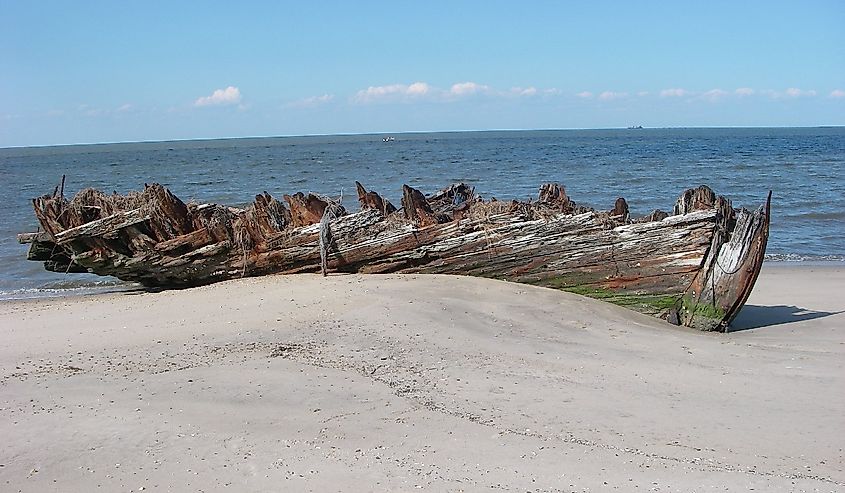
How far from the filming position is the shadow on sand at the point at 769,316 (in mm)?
7867

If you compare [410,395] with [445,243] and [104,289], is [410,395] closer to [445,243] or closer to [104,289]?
[445,243]

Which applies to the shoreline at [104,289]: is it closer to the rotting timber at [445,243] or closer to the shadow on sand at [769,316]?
the rotting timber at [445,243]

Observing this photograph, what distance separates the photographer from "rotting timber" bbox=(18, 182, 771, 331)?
7.52 m

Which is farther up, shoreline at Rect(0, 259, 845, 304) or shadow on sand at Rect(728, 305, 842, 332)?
shadow on sand at Rect(728, 305, 842, 332)

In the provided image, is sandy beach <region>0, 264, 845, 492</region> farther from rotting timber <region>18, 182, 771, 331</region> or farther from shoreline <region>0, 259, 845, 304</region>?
shoreline <region>0, 259, 845, 304</region>

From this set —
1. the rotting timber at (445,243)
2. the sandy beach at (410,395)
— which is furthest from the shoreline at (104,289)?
the sandy beach at (410,395)

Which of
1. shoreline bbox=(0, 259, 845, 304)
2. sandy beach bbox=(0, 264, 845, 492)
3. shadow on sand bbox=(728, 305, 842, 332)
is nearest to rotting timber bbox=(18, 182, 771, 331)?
sandy beach bbox=(0, 264, 845, 492)

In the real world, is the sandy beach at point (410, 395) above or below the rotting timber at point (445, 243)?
below

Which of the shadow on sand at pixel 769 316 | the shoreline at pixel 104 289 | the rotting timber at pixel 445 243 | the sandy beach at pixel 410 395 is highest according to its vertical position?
the rotting timber at pixel 445 243

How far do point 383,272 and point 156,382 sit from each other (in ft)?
11.7

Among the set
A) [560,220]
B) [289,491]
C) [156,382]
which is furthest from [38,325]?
[560,220]

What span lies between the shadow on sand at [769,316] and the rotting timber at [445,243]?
60 centimetres

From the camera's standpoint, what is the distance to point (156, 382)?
5.09 m

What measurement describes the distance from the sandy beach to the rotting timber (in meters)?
0.39
